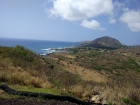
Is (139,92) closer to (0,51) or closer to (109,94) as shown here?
(109,94)

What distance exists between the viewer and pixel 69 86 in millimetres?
7859

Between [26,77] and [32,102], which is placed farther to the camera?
[26,77]

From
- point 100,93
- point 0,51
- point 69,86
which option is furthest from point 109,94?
point 0,51

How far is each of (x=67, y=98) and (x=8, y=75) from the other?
3.31 meters

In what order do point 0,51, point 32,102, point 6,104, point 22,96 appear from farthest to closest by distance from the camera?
point 0,51 → point 22,96 → point 32,102 → point 6,104

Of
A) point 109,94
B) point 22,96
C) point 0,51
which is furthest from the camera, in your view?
point 0,51

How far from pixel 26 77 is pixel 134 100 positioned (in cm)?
468

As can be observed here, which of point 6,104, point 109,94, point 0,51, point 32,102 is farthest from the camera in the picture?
point 0,51

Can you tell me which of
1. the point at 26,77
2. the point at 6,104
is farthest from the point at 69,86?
the point at 6,104

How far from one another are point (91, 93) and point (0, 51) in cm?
1464

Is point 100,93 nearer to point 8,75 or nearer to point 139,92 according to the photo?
point 139,92

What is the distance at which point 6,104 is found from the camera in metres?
4.84

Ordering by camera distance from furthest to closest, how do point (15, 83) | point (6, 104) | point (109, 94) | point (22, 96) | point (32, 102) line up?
1. point (15, 83)
2. point (109, 94)
3. point (22, 96)
4. point (32, 102)
5. point (6, 104)

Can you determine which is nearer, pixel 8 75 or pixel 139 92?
pixel 139 92
